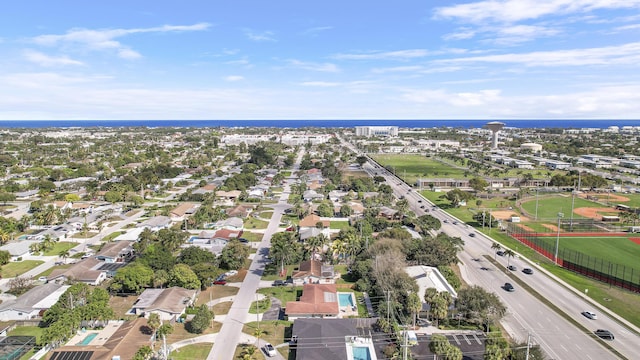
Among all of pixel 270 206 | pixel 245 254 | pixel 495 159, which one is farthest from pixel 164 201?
pixel 495 159

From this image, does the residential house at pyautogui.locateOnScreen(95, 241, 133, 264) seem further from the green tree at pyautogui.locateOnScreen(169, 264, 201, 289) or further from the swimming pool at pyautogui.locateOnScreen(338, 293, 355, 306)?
the swimming pool at pyautogui.locateOnScreen(338, 293, 355, 306)

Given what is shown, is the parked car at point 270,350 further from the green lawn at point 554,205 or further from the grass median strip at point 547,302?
the green lawn at point 554,205

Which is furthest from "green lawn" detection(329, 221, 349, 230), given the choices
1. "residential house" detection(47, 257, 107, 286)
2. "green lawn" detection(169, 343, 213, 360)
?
"green lawn" detection(169, 343, 213, 360)

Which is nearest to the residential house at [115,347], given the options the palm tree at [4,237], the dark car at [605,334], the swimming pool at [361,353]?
the swimming pool at [361,353]

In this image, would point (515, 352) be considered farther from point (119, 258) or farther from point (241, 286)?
point (119, 258)

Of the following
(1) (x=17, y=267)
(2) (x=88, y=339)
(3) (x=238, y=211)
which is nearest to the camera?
(2) (x=88, y=339)

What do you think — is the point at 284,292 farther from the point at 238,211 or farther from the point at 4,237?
the point at 4,237

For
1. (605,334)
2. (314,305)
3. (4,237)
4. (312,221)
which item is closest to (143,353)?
(314,305)

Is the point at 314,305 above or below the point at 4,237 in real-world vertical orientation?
below
